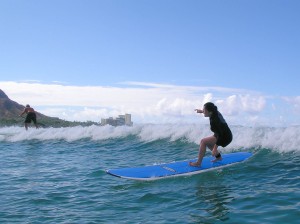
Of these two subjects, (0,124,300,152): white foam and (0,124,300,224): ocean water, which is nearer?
(0,124,300,224): ocean water

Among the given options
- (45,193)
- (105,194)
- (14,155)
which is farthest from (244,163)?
(14,155)

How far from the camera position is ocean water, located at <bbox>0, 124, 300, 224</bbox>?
19.2ft

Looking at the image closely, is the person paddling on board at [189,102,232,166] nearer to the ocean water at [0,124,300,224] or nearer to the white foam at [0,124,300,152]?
the ocean water at [0,124,300,224]

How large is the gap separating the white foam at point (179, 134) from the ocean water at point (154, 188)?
6cm

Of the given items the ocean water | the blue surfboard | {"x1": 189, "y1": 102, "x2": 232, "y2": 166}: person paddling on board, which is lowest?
the ocean water

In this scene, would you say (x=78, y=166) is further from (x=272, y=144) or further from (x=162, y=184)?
(x=272, y=144)

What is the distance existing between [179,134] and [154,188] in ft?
30.4

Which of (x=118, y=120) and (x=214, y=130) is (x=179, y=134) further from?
(x=118, y=120)

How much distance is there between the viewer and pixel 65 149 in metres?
16.3

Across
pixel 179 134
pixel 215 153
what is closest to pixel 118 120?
pixel 179 134

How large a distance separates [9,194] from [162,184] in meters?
3.30

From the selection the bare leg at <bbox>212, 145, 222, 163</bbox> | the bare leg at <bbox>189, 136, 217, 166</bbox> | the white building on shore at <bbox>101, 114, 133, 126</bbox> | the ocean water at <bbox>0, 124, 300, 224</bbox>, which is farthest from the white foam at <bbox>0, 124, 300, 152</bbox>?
the white building on shore at <bbox>101, 114, 133, 126</bbox>

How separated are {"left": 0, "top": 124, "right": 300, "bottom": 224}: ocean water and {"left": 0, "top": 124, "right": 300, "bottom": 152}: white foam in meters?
0.06

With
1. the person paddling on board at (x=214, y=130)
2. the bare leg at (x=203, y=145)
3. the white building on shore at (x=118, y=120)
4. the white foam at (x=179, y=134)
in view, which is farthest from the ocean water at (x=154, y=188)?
the white building on shore at (x=118, y=120)
